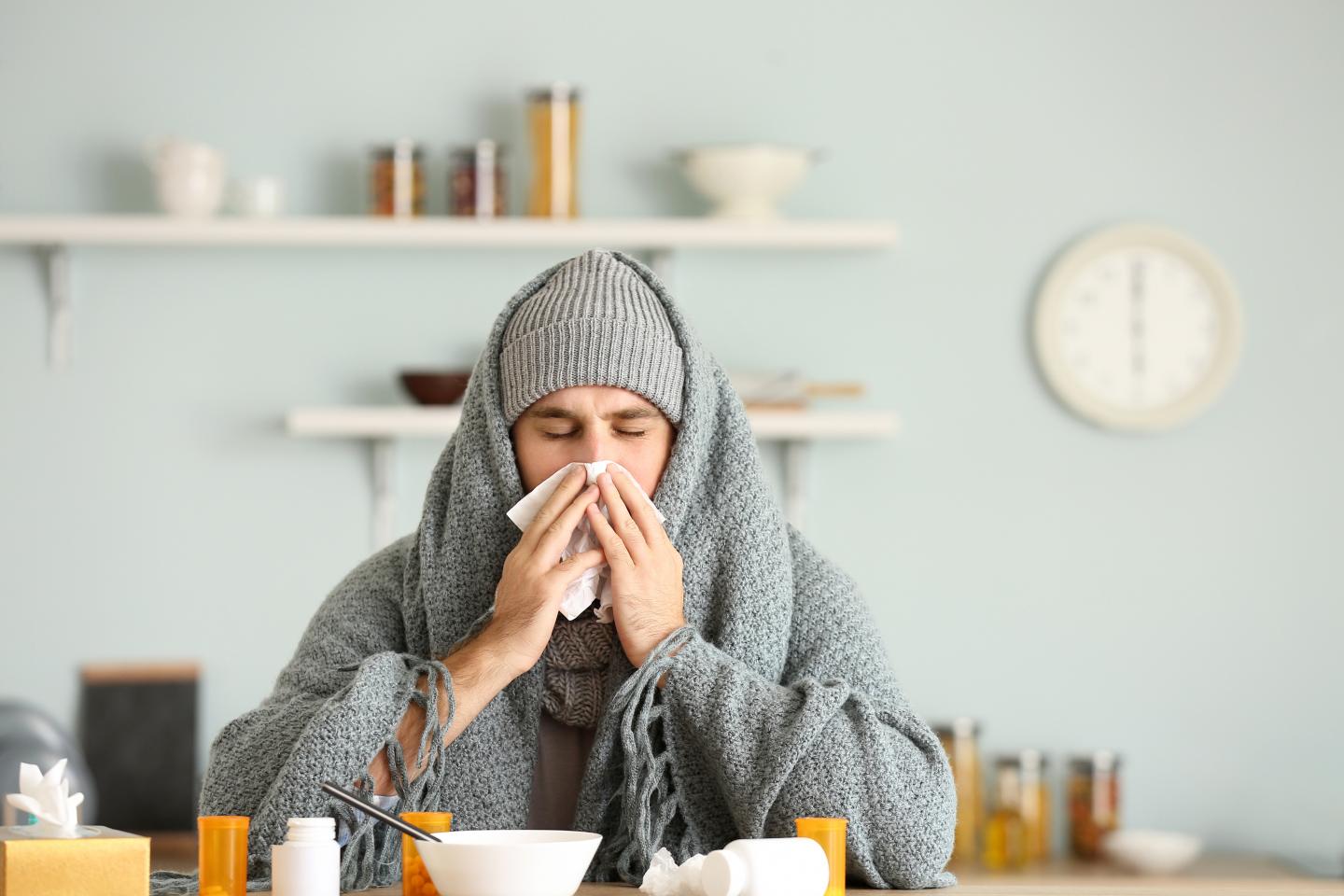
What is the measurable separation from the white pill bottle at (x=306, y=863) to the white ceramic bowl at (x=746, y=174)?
2.45m

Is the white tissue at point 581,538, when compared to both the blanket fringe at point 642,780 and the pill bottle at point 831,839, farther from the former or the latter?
the pill bottle at point 831,839

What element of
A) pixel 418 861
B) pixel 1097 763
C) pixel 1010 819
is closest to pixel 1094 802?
pixel 1097 763

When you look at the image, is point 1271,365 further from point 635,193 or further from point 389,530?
point 389,530

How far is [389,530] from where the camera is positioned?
142 inches

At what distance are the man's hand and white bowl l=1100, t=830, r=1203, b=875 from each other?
2045 mm

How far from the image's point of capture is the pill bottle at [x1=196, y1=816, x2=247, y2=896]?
4.07ft

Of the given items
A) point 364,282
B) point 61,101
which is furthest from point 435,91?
point 61,101

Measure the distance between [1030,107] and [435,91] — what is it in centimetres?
138

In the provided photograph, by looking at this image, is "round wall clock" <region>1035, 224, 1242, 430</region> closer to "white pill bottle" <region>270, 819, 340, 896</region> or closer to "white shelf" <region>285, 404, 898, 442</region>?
"white shelf" <region>285, 404, 898, 442</region>

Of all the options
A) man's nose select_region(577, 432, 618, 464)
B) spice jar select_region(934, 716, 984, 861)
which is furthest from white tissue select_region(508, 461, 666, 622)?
spice jar select_region(934, 716, 984, 861)

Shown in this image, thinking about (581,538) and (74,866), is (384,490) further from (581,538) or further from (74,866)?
(74,866)

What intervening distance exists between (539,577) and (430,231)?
190 cm

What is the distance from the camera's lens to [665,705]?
1621 mm

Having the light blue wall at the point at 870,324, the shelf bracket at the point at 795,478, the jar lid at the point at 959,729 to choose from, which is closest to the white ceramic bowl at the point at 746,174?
the light blue wall at the point at 870,324
